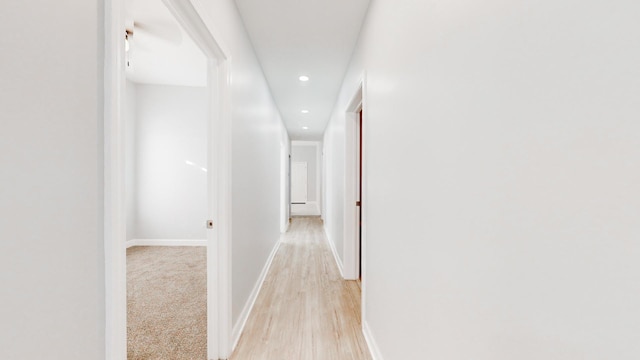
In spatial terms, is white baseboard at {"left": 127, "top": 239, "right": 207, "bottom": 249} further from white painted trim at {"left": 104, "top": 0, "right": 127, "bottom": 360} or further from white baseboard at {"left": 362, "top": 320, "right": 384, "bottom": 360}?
white painted trim at {"left": 104, "top": 0, "right": 127, "bottom": 360}

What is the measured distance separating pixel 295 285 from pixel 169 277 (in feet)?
5.25

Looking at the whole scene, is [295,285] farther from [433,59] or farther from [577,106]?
[577,106]

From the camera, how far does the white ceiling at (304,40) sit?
7.18ft

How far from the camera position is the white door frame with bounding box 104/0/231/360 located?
0.78 meters

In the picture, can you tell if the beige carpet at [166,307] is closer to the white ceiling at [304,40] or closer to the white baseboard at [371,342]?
the white baseboard at [371,342]

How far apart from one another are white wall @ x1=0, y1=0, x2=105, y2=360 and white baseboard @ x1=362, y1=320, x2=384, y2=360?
1572 millimetres

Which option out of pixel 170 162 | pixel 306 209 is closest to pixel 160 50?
pixel 170 162

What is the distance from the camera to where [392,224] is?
159cm

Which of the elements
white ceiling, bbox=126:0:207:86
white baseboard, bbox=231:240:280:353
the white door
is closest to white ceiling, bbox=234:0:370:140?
white ceiling, bbox=126:0:207:86

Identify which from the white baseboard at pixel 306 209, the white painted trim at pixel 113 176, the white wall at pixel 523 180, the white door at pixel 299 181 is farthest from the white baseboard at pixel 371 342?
the white door at pixel 299 181

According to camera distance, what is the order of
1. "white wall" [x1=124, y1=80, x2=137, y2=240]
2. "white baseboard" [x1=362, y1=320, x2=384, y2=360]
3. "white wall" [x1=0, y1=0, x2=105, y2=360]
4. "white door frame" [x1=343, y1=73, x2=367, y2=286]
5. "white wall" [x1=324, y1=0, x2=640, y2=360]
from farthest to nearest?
"white wall" [x1=124, y1=80, x2=137, y2=240] → "white door frame" [x1=343, y1=73, x2=367, y2=286] → "white baseboard" [x1=362, y1=320, x2=384, y2=360] → "white wall" [x1=0, y1=0, x2=105, y2=360] → "white wall" [x1=324, y1=0, x2=640, y2=360]

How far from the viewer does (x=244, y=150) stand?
2.43m

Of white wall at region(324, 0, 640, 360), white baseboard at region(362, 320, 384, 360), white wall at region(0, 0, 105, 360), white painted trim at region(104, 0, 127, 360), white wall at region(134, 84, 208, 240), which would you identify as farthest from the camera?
white wall at region(134, 84, 208, 240)

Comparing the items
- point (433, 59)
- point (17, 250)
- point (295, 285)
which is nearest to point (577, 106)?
point (433, 59)
